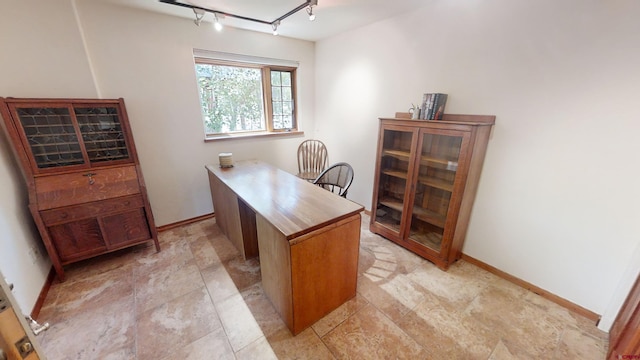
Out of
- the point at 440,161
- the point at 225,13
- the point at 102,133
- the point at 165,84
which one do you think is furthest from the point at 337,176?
the point at 102,133

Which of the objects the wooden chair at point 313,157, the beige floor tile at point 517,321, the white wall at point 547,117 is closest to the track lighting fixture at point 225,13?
the white wall at point 547,117

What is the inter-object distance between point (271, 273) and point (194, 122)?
209 centimetres

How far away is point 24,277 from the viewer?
169 cm

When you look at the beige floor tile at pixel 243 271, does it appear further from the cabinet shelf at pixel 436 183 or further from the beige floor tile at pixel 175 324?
the cabinet shelf at pixel 436 183

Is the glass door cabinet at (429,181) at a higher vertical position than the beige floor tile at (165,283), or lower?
higher

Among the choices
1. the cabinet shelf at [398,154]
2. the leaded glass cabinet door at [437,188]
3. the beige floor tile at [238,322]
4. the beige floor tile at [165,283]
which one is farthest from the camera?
the cabinet shelf at [398,154]

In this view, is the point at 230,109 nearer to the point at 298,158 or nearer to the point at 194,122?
the point at 194,122

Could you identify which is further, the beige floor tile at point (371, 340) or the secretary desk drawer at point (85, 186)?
the secretary desk drawer at point (85, 186)

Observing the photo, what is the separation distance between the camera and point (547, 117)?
1.71 meters

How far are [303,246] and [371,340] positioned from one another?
0.80m

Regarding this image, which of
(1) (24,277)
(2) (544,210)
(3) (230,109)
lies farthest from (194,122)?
(2) (544,210)

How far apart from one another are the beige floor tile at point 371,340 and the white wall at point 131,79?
2103 mm

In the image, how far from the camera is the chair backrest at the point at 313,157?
368 centimetres

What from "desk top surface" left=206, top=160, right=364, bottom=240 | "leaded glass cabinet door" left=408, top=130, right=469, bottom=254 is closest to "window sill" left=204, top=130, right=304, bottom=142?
"desk top surface" left=206, top=160, right=364, bottom=240
